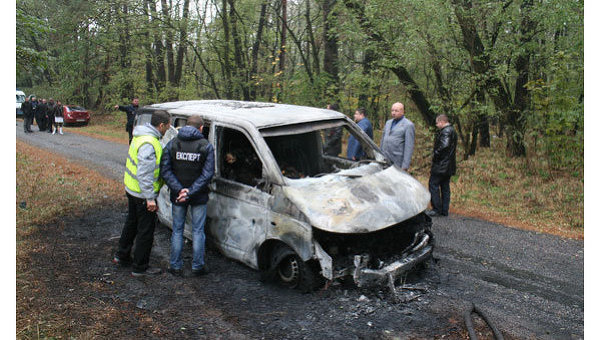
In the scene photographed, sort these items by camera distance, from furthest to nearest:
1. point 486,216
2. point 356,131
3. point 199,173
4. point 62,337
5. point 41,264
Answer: point 486,216 < point 356,131 < point 41,264 < point 199,173 < point 62,337

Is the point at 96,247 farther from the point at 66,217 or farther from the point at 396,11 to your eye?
the point at 396,11

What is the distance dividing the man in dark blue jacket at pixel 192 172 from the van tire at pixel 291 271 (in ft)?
3.25

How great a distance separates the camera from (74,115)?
26641 mm

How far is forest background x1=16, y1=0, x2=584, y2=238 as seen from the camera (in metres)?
8.94

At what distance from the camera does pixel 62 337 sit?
3.60m

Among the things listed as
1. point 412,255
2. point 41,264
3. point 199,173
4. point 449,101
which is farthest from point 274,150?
point 449,101

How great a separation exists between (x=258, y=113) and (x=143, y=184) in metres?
1.62

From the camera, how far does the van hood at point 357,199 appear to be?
4.00 metres

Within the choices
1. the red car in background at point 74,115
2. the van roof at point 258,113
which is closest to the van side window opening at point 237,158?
the van roof at point 258,113

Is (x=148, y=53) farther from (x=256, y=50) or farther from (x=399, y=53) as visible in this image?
(x=399, y=53)

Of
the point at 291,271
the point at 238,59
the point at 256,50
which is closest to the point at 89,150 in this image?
the point at 238,59

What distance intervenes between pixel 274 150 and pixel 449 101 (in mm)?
7257

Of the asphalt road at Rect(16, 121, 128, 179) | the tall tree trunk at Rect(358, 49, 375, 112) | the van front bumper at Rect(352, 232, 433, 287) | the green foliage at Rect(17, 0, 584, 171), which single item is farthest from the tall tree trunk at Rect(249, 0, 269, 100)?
the van front bumper at Rect(352, 232, 433, 287)

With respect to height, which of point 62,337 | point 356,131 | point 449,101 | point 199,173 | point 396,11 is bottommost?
point 62,337
